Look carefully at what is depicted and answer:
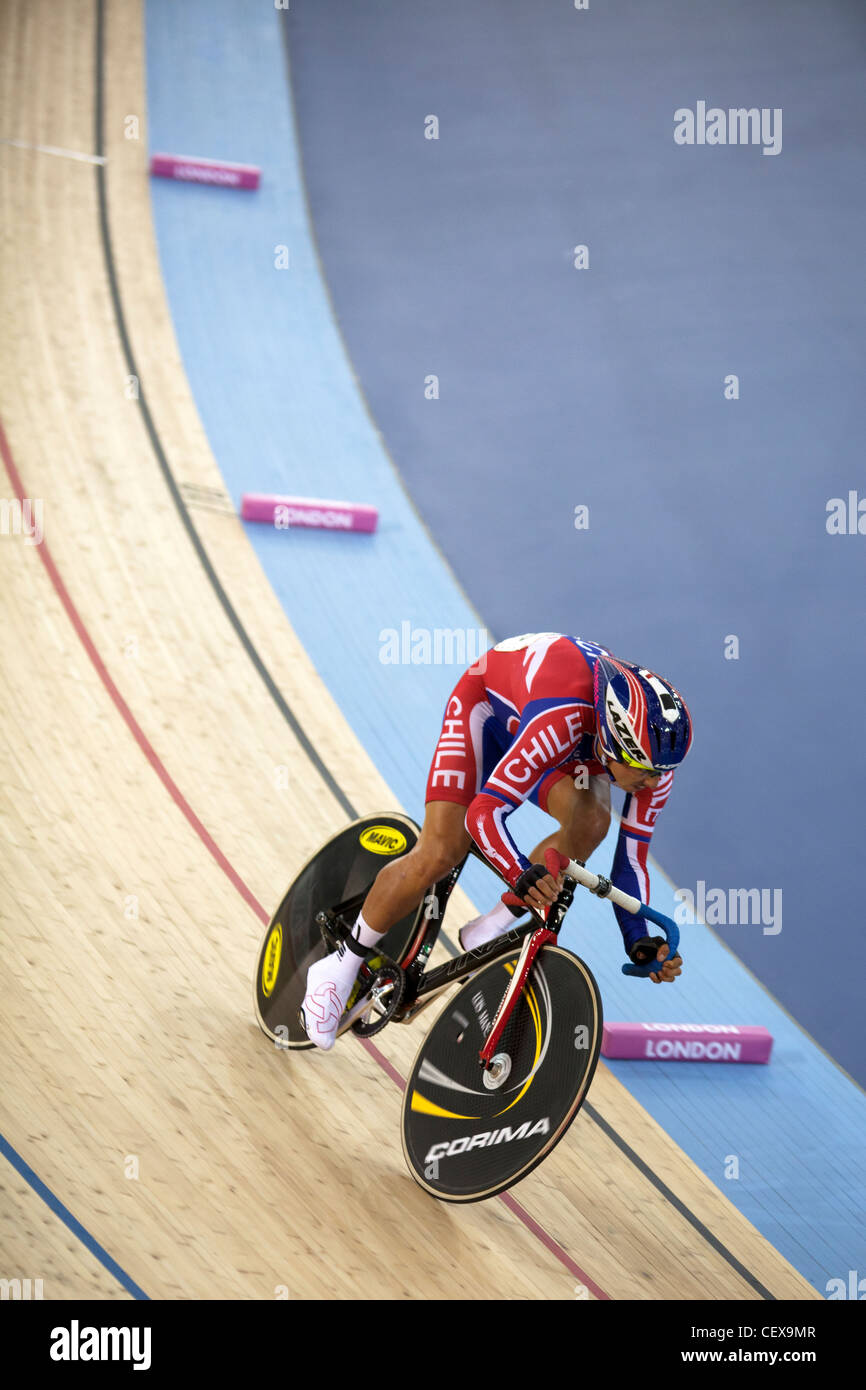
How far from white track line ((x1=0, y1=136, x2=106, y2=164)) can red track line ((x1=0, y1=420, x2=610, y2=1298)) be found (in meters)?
2.86

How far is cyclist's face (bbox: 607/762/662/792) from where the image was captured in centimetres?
284

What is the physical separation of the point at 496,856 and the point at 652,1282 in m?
1.25

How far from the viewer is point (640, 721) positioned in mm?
2758

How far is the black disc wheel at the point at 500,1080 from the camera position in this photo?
283cm

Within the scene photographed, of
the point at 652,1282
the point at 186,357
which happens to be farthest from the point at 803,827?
the point at 186,357

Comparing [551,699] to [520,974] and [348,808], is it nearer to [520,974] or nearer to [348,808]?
[520,974]

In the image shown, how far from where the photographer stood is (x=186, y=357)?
6930 millimetres

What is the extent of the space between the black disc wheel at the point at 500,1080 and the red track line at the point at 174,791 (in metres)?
0.34

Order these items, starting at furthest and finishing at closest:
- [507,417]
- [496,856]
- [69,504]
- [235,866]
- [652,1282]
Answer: [507,417]
[69,504]
[235,866]
[652,1282]
[496,856]

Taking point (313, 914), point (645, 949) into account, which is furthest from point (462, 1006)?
point (313, 914)

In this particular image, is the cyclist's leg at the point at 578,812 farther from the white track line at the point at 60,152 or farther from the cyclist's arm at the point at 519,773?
the white track line at the point at 60,152

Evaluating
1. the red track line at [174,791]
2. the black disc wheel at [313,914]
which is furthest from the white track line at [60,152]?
the black disc wheel at [313,914]

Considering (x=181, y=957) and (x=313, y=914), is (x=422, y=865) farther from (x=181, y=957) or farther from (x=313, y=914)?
(x=181, y=957)

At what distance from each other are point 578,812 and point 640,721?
0.46m
